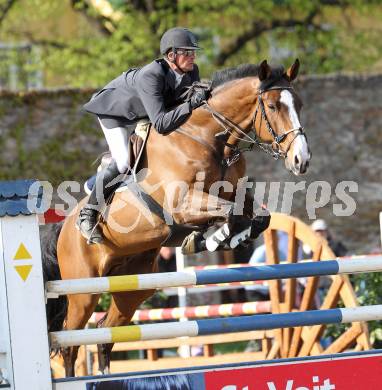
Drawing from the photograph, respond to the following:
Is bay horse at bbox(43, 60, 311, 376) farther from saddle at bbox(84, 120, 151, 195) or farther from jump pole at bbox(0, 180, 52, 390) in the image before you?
jump pole at bbox(0, 180, 52, 390)

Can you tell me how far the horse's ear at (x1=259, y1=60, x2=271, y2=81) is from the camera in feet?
17.9

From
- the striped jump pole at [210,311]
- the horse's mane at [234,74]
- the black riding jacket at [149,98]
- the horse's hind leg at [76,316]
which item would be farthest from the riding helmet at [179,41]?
the striped jump pole at [210,311]

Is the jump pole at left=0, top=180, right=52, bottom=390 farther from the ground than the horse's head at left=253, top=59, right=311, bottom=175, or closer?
closer

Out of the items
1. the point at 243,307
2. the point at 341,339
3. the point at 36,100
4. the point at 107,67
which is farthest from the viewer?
the point at 107,67

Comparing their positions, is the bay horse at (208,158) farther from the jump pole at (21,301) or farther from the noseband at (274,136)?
the jump pole at (21,301)

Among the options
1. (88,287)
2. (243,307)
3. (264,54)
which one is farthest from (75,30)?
(88,287)

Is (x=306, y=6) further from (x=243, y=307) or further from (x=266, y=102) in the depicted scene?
(x=266, y=102)

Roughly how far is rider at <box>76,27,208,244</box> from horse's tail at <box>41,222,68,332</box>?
460 millimetres

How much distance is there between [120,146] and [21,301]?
7.36ft

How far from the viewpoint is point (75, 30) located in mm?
18359

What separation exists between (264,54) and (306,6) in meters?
1.15

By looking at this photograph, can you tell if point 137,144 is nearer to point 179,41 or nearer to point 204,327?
point 179,41

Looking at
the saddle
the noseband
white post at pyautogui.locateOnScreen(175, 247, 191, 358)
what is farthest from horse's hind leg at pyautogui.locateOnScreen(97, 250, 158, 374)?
white post at pyautogui.locateOnScreen(175, 247, 191, 358)

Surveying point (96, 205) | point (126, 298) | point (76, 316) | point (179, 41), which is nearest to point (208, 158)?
point (179, 41)
